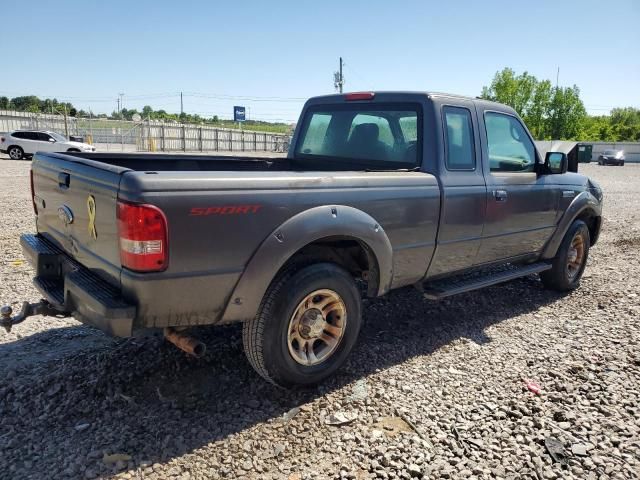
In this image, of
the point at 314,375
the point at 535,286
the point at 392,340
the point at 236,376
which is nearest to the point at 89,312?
the point at 236,376

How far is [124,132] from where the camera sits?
121 feet

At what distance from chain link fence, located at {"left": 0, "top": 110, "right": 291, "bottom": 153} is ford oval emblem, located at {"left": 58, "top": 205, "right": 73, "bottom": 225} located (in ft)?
107

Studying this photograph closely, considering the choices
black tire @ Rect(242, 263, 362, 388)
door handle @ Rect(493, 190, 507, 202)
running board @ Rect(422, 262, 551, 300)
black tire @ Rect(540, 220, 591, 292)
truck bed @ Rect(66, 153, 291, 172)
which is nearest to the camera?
black tire @ Rect(242, 263, 362, 388)

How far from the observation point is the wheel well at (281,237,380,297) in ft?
10.8

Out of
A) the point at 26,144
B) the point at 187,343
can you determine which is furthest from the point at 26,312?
the point at 26,144

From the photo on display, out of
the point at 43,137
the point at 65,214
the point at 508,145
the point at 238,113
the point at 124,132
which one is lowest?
the point at 65,214

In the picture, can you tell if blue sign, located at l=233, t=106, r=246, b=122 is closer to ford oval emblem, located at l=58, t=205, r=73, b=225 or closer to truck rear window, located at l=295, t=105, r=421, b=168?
truck rear window, located at l=295, t=105, r=421, b=168

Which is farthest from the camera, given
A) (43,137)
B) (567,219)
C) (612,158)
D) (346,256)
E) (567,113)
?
(567,113)

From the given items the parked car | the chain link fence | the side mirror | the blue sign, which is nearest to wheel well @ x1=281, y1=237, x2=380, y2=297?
the side mirror

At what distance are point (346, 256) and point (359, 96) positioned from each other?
1.62m

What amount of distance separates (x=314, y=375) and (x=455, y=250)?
1.57 m

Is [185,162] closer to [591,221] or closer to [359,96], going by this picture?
[359,96]

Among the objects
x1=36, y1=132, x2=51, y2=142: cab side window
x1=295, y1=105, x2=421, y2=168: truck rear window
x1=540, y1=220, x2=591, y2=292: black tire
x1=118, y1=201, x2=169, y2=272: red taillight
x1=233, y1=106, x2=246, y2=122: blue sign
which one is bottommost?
x1=540, y1=220, x2=591, y2=292: black tire

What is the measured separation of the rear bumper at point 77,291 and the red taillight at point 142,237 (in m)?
0.23
